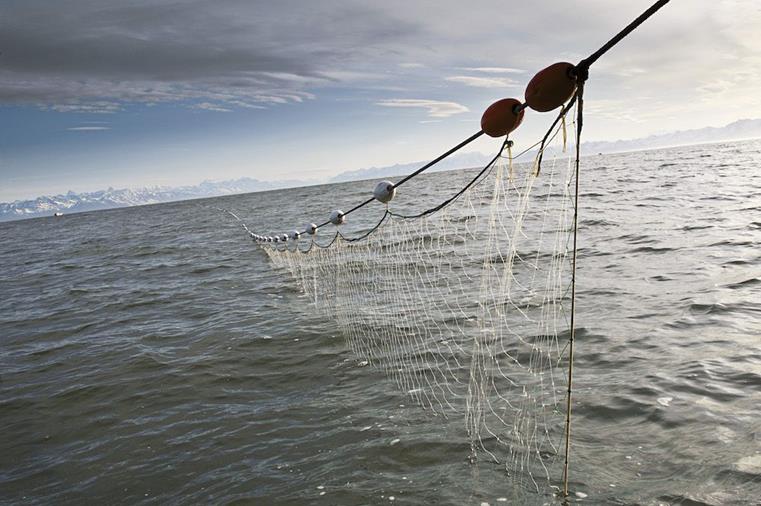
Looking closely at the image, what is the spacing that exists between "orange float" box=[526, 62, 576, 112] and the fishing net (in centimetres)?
34

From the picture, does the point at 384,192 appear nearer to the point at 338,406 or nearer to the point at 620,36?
the point at 338,406

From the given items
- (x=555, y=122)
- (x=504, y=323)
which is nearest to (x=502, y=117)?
(x=555, y=122)

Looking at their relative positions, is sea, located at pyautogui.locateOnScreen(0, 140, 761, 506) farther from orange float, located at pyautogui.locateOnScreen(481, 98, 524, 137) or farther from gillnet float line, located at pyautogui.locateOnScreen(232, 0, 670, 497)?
orange float, located at pyautogui.locateOnScreen(481, 98, 524, 137)

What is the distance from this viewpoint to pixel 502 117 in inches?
141

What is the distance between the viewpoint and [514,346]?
297 inches

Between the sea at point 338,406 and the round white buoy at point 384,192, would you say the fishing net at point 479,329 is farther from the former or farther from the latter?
the round white buoy at point 384,192

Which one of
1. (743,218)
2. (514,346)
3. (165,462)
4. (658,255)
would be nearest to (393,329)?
(514,346)

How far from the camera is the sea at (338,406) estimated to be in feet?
14.5

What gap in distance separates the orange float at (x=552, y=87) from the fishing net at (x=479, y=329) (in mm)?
338

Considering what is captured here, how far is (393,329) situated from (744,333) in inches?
214

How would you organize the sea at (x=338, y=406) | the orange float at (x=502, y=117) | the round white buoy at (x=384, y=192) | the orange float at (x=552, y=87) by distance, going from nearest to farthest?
the orange float at (x=552, y=87) < the orange float at (x=502, y=117) < the sea at (x=338, y=406) < the round white buoy at (x=384, y=192)

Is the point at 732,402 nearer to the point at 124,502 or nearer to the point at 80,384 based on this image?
the point at 124,502

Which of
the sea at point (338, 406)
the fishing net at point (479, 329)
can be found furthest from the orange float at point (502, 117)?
the sea at point (338, 406)

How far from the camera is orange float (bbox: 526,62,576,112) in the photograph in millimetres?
2975
